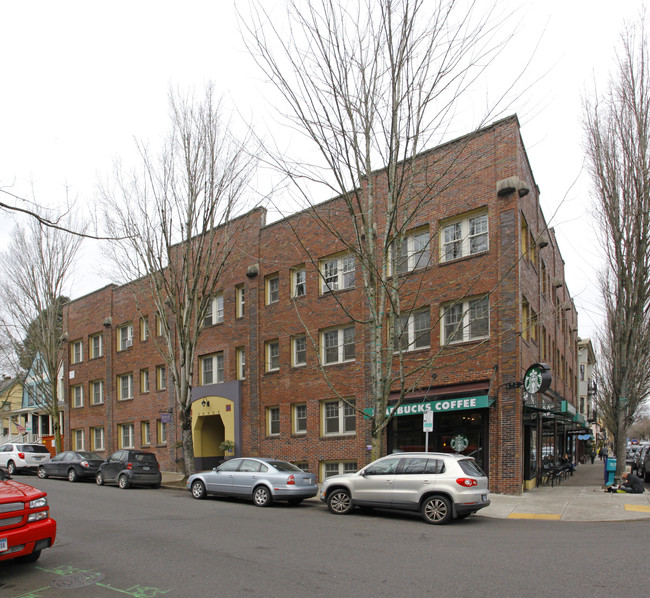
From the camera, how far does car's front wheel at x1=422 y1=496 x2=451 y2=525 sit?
11945 mm

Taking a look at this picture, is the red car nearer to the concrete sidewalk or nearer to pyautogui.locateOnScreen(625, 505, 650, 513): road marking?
the concrete sidewalk

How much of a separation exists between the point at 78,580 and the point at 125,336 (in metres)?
27.8

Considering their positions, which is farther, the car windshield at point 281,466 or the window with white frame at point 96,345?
the window with white frame at point 96,345

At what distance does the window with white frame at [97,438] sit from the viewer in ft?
114

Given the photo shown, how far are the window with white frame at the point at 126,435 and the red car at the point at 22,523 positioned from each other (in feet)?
83.6

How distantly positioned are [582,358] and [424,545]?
51.5 metres

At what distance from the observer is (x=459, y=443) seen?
718 inches

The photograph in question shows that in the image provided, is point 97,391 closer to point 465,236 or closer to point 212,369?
point 212,369

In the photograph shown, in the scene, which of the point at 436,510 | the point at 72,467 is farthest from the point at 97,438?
the point at 436,510

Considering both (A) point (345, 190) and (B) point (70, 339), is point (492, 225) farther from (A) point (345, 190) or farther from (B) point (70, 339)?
(B) point (70, 339)

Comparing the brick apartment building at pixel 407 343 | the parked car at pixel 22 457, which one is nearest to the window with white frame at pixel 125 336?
the brick apartment building at pixel 407 343

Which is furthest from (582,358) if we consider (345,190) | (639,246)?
(345,190)

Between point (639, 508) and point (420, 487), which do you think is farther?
point (639, 508)

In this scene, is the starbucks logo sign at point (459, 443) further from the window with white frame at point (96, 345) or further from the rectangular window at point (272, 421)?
the window with white frame at point (96, 345)
